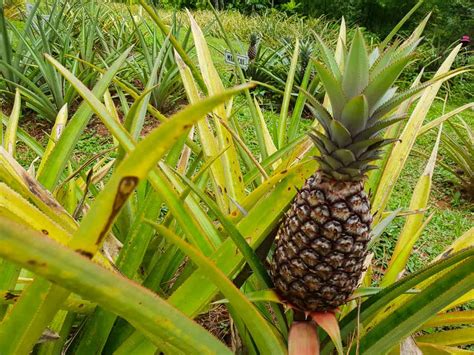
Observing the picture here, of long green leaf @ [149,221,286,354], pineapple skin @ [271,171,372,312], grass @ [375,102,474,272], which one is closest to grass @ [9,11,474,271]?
grass @ [375,102,474,272]

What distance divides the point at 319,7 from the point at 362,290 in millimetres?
9730

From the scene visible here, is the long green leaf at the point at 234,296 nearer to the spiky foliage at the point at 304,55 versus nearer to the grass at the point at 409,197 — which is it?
the grass at the point at 409,197

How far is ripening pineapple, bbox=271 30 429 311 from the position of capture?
623mm

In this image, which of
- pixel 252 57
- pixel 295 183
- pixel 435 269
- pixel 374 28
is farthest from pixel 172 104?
pixel 374 28

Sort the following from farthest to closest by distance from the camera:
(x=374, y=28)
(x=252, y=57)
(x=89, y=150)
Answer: (x=374, y=28) → (x=252, y=57) → (x=89, y=150)

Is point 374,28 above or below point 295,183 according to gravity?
below

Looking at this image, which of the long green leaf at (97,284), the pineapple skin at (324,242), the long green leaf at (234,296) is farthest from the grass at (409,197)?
the long green leaf at (97,284)

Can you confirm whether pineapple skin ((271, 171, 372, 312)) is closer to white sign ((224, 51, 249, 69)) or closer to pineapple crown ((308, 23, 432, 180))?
pineapple crown ((308, 23, 432, 180))

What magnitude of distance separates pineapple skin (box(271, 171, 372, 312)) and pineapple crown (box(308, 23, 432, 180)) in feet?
0.11

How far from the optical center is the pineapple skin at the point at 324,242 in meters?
0.65

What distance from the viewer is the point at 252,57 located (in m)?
3.40

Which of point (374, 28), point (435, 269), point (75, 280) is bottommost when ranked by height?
point (374, 28)

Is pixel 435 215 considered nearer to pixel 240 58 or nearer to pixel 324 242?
pixel 240 58

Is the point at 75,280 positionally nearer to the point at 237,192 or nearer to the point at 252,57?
the point at 237,192
